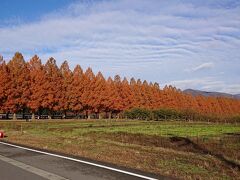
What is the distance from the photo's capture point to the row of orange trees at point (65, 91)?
61956 mm

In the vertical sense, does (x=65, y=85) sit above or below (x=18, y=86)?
above

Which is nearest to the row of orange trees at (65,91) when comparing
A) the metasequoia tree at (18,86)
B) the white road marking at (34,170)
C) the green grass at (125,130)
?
the metasequoia tree at (18,86)

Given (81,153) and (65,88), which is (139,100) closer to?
(65,88)

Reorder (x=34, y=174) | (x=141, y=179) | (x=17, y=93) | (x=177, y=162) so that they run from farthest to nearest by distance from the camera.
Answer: (x=17, y=93) < (x=177, y=162) < (x=34, y=174) < (x=141, y=179)

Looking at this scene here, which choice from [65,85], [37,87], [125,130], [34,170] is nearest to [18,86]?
[37,87]

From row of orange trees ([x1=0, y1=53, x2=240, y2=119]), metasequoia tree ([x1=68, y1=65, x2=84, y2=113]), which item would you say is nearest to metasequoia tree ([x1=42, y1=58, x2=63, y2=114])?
row of orange trees ([x1=0, y1=53, x2=240, y2=119])

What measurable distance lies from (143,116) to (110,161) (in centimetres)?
7590

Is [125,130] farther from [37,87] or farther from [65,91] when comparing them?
[65,91]

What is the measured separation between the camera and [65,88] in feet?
235

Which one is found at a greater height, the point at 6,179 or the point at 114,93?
the point at 114,93

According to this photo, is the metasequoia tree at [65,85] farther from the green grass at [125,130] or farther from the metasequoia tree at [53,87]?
the green grass at [125,130]

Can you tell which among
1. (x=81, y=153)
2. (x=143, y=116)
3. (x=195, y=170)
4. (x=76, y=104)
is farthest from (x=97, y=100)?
(x=195, y=170)

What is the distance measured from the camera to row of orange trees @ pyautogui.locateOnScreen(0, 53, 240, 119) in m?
62.0

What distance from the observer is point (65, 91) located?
71.2 meters
